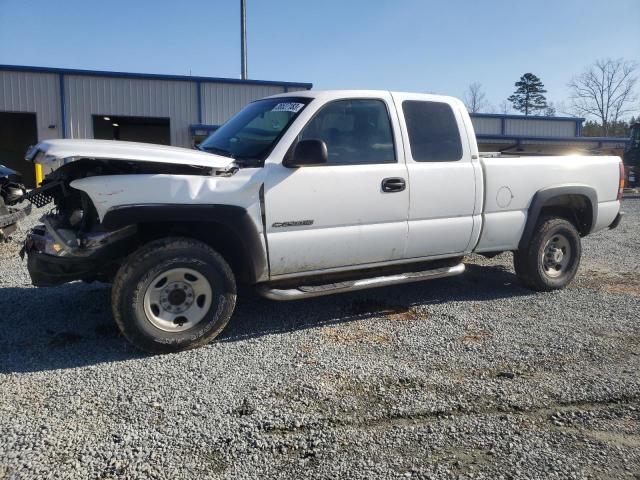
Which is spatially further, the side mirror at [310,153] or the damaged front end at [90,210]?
the side mirror at [310,153]

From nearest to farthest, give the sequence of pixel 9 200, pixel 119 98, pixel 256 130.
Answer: pixel 256 130 < pixel 9 200 < pixel 119 98

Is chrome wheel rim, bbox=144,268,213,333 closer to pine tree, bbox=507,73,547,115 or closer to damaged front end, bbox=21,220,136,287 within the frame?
damaged front end, bbox=21,220,136,287

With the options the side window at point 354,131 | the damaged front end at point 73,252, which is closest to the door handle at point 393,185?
the side window at point 354,131

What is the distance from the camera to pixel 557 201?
6059mm

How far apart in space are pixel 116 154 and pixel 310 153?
1.41 m

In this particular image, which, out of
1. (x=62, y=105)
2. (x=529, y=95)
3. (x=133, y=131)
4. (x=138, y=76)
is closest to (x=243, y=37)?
(x=138, y=76)

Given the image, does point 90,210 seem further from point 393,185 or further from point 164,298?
point 393,185

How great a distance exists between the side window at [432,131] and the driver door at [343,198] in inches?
8.2

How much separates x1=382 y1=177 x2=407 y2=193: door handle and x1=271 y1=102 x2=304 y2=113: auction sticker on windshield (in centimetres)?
96

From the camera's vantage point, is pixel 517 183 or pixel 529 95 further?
pixel 529 95

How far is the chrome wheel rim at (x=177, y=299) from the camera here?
4137mm

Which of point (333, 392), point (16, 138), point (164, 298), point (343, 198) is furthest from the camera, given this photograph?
point (16, 138)

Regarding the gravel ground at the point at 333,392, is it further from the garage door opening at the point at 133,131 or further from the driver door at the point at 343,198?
the garage door opening at the point at 133,131

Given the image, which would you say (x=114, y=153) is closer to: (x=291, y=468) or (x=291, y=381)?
(x=291, y=381)
